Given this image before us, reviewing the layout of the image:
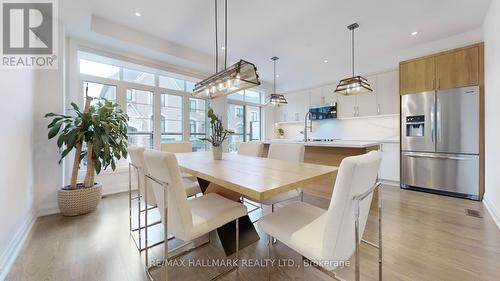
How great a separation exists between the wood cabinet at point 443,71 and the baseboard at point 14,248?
18.4ft

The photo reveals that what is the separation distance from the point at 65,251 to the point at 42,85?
220 centimetres

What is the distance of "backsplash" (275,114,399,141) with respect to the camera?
427 cm

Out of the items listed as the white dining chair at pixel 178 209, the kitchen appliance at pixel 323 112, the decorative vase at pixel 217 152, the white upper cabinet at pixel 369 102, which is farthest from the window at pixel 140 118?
the white upper cabinet at pixel 369 102

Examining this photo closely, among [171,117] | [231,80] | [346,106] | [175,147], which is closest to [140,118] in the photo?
[171,117]

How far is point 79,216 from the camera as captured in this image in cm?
252

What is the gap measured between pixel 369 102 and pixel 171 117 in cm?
442

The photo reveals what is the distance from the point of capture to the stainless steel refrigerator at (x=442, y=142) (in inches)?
120

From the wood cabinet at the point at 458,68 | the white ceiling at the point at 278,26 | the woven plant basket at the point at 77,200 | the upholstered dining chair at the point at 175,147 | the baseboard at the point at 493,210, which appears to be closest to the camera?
the baseboard at the point at 493,210

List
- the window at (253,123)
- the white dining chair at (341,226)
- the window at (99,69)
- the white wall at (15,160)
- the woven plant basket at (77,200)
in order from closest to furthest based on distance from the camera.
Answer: the white dining chair at (341,226) < the white wall at (15,160) < the woven plant basket at (77,200) < the window at (99,69) < the window at (253,123)

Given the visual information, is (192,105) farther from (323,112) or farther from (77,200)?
(323,112)

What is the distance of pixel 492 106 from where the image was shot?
8.26 ft

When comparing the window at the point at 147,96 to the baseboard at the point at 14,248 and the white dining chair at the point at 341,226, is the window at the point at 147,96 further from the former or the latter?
the white dining chair at the point at 341,226

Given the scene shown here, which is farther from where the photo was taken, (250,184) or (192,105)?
(192,105)

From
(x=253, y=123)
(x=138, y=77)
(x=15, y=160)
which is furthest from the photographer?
(x=253, y=123)
